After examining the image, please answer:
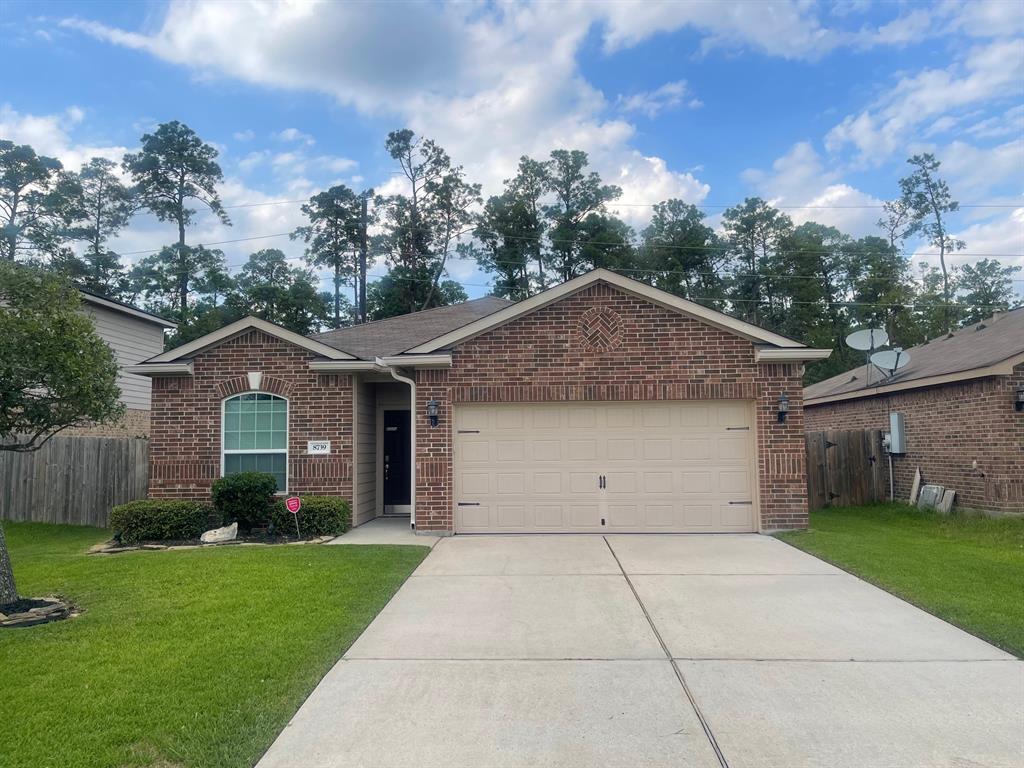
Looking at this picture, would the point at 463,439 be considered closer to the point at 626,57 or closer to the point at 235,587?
the point at 235,587

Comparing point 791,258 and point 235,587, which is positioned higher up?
point 791,258

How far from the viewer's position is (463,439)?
10742mm

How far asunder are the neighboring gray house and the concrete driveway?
1386 cm

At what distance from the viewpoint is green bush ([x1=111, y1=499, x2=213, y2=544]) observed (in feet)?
34.1

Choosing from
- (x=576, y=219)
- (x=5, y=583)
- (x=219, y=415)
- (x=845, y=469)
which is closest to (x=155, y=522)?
(x=219, y=415)

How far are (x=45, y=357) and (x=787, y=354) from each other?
9.54m

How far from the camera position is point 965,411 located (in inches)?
480

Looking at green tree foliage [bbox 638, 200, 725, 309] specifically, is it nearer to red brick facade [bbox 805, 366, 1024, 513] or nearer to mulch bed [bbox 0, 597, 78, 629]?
red brick facade [bbox 805, 366, 1024, 513]

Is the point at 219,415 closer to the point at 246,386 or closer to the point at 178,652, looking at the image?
the point at 246,386

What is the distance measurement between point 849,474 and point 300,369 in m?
11.5

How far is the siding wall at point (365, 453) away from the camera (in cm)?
1157

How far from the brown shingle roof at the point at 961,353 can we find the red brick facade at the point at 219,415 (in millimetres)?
11106

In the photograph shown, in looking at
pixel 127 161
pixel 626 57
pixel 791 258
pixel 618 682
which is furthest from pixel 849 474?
pixel 127 161

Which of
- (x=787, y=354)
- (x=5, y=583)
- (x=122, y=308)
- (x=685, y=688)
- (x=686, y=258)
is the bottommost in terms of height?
(x=685, y=688)
